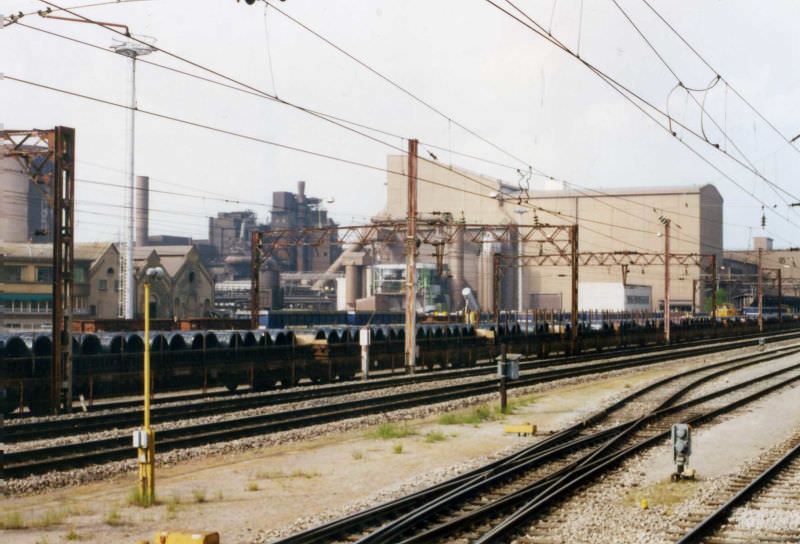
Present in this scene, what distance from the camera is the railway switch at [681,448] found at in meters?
14.1

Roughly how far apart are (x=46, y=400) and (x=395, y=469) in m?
11.9

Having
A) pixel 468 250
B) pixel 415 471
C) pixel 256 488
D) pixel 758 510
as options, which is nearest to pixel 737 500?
pixel 758 510

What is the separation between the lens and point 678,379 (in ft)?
111

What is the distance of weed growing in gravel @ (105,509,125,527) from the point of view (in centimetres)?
1127

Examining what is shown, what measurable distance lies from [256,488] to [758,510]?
713cm

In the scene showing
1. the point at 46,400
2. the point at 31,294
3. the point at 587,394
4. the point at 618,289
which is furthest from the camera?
the point at 618,289

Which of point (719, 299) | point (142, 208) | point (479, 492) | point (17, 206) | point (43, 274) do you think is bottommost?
point (479, 492)

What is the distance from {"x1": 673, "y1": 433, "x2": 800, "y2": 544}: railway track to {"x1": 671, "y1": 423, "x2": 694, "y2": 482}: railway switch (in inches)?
29.0

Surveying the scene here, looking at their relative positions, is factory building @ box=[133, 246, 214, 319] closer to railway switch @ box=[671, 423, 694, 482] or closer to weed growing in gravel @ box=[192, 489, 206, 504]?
weed growing in gravel @ box=[192, 489, 206, 504]

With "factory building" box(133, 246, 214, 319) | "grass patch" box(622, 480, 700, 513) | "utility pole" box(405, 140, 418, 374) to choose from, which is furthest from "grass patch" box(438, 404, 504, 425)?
"factory building" box(133, 246, 214, 319)

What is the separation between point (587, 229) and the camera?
120 m

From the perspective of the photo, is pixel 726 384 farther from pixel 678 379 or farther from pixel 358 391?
pixel 358 391

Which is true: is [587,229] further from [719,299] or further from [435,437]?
[435,437]

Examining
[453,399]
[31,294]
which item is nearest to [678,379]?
[453,399]
